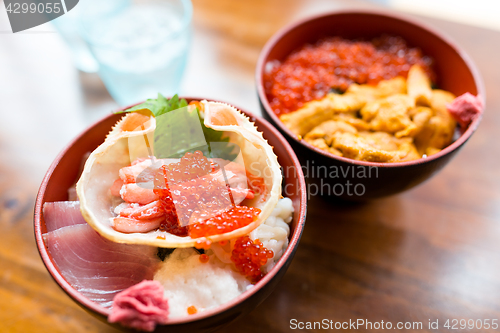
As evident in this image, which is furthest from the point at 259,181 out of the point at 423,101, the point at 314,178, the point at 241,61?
the point at 241,61

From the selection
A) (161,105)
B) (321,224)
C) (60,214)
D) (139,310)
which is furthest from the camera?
(321,224)

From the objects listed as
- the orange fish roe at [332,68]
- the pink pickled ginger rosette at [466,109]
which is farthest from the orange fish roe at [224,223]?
the pink pickled ginger rosette at [466,109]

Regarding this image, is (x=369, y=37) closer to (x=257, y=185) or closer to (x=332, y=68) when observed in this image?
(x=332, y=68)

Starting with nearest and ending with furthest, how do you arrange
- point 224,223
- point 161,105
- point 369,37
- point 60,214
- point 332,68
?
point 224,223, point 60,214, point 161,105, point 332,68, point 369,37

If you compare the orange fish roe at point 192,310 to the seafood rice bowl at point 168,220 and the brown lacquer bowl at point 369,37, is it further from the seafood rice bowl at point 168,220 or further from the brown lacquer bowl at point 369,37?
the brown lacquer bowl at point 369,37

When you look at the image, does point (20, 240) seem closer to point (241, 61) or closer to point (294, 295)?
point (294, 295)

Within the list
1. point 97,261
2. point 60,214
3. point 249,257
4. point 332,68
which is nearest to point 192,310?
point 249,257
